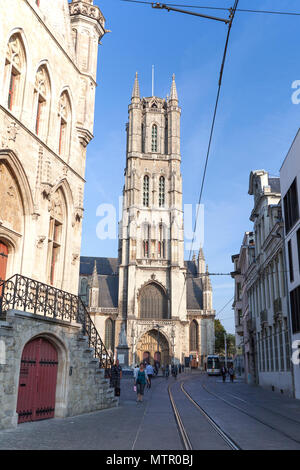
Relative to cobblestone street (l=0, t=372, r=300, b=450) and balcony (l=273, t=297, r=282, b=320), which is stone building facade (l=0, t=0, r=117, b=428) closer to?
cobblestone street (l=0, t=372, r=300, b=450)

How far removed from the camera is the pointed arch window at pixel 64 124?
50.9ft

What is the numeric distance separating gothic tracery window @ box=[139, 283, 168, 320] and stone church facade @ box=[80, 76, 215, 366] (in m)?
0.03

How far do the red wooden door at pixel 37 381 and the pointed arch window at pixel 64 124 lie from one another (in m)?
7.02

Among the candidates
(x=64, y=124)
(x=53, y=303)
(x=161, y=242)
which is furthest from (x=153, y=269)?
(x=53, y=303)

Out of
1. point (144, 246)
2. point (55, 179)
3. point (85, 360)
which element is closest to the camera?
point (85, 360)

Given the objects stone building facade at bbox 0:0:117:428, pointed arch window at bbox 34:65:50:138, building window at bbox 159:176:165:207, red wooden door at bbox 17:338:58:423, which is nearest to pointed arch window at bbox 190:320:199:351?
building window at bbox 159:176:165:207

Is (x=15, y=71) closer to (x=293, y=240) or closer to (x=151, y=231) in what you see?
(x=293, y=240)

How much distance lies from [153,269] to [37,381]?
5326cm

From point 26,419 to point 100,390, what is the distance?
378cm

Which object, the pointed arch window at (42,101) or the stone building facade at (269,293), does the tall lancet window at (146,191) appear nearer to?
the stone building facade at (269,293)
